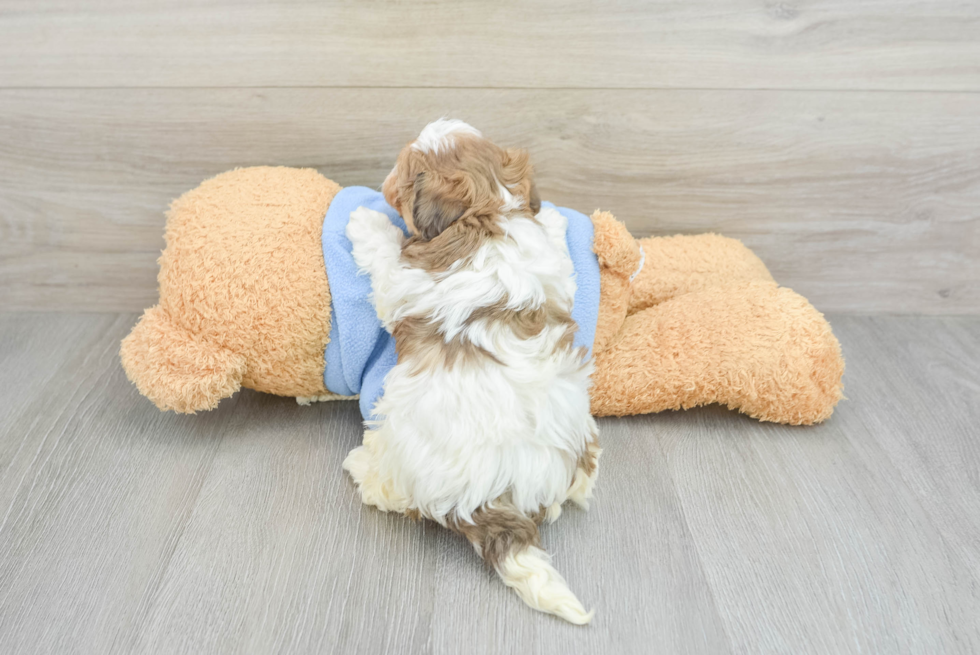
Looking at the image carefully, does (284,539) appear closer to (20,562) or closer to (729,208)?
(20,562)

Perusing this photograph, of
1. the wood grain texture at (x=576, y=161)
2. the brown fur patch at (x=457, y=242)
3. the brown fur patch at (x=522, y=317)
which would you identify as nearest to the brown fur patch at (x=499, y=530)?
the brown fur patch at (x=522, y=317)

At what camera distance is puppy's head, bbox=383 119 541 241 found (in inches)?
37.7

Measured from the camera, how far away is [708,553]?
993 mm

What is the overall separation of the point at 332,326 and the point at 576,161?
2.03ft

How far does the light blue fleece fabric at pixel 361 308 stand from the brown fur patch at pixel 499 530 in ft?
0.81

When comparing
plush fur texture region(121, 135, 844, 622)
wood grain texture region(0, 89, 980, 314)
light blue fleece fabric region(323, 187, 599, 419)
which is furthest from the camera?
wood grain texture region(0, 89, 980, 314)

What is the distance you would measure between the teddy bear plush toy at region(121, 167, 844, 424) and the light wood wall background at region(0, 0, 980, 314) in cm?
20

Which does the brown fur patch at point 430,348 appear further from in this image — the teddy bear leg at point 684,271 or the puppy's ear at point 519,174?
the teddy bear leg at point 684,271

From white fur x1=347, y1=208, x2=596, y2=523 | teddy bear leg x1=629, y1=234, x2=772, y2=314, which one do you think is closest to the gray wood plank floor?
white fur x1=347, y1=208, x2=596, y2=523

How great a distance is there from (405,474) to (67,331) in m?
1.00

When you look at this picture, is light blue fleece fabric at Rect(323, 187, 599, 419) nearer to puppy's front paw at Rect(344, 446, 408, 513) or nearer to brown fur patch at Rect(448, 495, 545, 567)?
puppy's front paw at Rect(344, 446, 408, 513)

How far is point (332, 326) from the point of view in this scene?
1.13 metres

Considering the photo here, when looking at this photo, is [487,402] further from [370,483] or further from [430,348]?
[370,483]

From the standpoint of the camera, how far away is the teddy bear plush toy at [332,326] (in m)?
1.11
